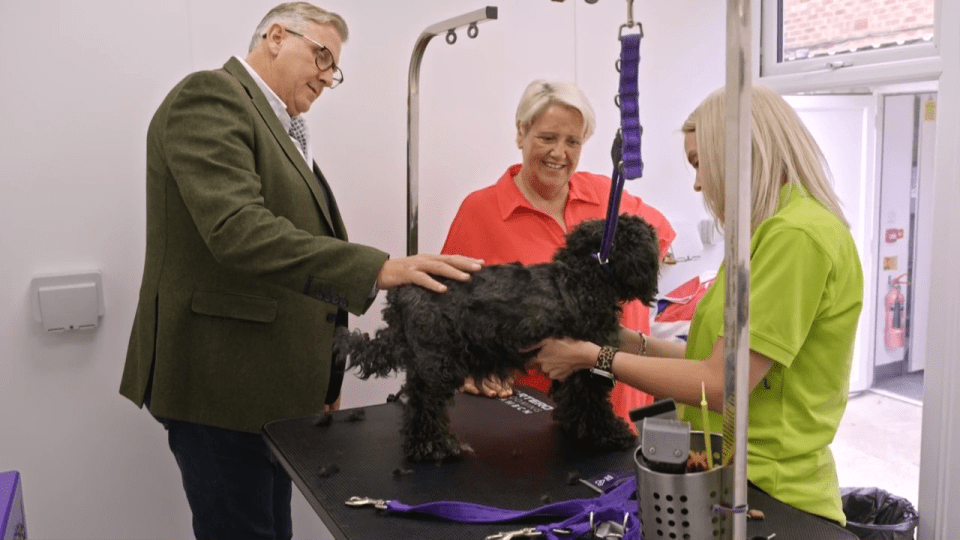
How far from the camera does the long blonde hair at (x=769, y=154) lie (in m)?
1.50

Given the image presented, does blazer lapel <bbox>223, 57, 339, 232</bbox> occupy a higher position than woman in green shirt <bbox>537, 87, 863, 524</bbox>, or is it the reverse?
blazer lapel <bbox>223, 57, 339, 232</bbox>

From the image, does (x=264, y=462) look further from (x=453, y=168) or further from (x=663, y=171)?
(x=663, y=171)

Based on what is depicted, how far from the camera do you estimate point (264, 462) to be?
6.93 ft

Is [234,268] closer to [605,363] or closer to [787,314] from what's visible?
[605,363]

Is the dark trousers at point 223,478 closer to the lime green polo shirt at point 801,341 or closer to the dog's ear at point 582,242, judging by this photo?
the dog's ear at point 582,242

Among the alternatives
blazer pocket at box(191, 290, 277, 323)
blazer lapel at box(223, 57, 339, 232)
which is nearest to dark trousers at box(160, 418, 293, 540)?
blazer pocket at box(191, 290, 277, 323)

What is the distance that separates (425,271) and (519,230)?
2.94ft

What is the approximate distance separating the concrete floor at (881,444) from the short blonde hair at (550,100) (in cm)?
259

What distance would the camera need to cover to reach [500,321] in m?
1.64

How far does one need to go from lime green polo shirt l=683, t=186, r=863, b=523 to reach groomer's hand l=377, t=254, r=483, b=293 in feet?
1.79

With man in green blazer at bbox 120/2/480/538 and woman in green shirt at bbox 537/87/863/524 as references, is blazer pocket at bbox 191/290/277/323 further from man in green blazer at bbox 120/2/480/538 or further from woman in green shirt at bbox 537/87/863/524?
woman in green shirt at bbox 537/87/863/524

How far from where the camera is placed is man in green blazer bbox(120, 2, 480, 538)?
1723 mm

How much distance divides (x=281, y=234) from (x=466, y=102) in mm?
1689

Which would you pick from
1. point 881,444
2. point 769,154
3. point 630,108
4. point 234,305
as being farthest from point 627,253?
point 881,444
